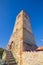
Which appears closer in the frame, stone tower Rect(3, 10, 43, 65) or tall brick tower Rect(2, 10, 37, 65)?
stone tower Rect(3, 10, 43, 65)

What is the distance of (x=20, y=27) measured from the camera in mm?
20766

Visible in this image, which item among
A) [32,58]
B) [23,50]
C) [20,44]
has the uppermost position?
[20,44]

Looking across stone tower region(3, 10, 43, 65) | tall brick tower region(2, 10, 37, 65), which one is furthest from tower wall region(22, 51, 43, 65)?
tall brick tower region(2, 10, 37, 65)

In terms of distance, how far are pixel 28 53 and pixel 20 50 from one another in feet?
5.99

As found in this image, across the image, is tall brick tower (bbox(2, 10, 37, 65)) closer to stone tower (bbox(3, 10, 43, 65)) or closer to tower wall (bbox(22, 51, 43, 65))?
stone tower (bbox(3, 10, 43, 65))

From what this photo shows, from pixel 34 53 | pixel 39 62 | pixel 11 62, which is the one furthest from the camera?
pixel 11 62

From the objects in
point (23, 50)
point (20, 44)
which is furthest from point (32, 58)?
point (20, 44)

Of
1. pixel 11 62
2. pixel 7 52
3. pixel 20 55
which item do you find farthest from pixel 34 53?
pixel 7 52

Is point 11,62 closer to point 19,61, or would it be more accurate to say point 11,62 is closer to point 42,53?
point 19,61

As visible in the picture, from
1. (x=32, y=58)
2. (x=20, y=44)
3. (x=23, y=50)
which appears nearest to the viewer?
(x=32, y=58)

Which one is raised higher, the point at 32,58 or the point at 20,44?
the point at 20,44

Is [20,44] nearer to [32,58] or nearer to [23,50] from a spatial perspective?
[23,50]

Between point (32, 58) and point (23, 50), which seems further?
point (23, 50)

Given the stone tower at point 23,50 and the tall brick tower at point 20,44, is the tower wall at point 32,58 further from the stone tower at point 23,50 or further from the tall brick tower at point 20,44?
the tall brick tower at point 20,44
